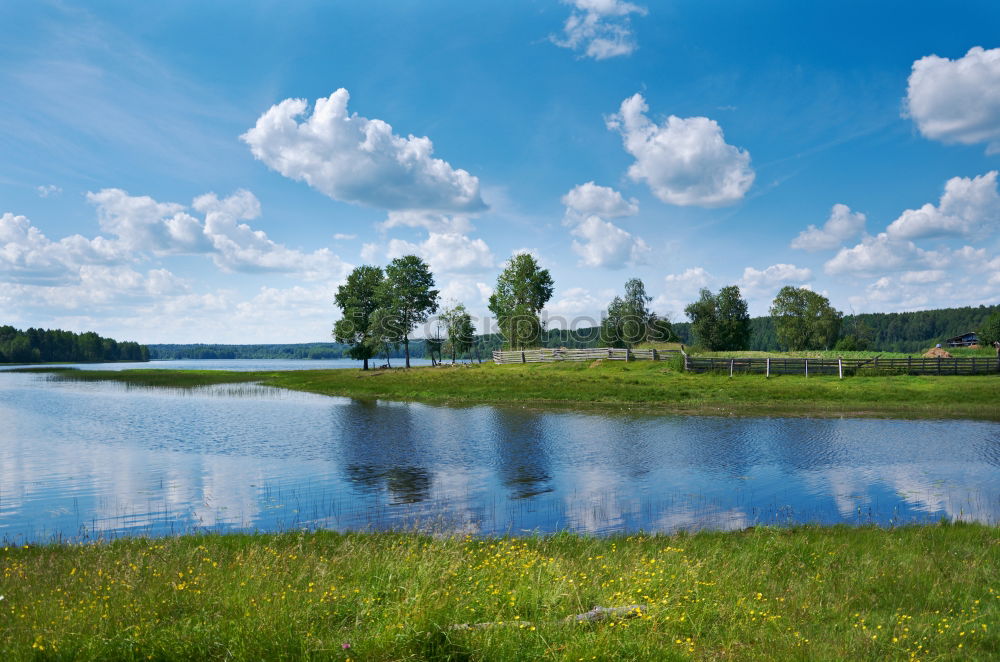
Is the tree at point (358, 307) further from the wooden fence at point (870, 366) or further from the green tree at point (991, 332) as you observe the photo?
the green tree at point (991, 332)

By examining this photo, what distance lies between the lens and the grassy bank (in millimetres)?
6586

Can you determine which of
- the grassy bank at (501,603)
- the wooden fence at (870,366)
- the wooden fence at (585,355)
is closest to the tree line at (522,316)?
the wooden fence at (585,355)

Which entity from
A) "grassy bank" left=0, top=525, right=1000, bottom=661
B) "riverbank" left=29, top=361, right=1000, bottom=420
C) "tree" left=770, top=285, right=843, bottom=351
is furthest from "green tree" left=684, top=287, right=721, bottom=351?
"grassy bank" left=0, top=525, right=1000, bottom=661

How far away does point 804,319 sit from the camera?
4847 inches

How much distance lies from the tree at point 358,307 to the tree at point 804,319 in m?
86.8

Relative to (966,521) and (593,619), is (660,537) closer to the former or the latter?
(593,619)

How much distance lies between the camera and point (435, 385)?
60844mm

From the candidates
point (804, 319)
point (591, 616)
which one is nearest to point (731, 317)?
point (804, 319)

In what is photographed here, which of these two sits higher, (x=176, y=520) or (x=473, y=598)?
(x=473, y=598)

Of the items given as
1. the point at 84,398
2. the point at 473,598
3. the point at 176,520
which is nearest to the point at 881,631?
the point at 473,598

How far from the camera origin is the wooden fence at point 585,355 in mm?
66875

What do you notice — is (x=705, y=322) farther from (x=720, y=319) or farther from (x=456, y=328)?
(x=456, y=328)

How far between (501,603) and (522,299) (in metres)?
89.1

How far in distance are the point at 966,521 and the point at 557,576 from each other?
1330 centimetres
